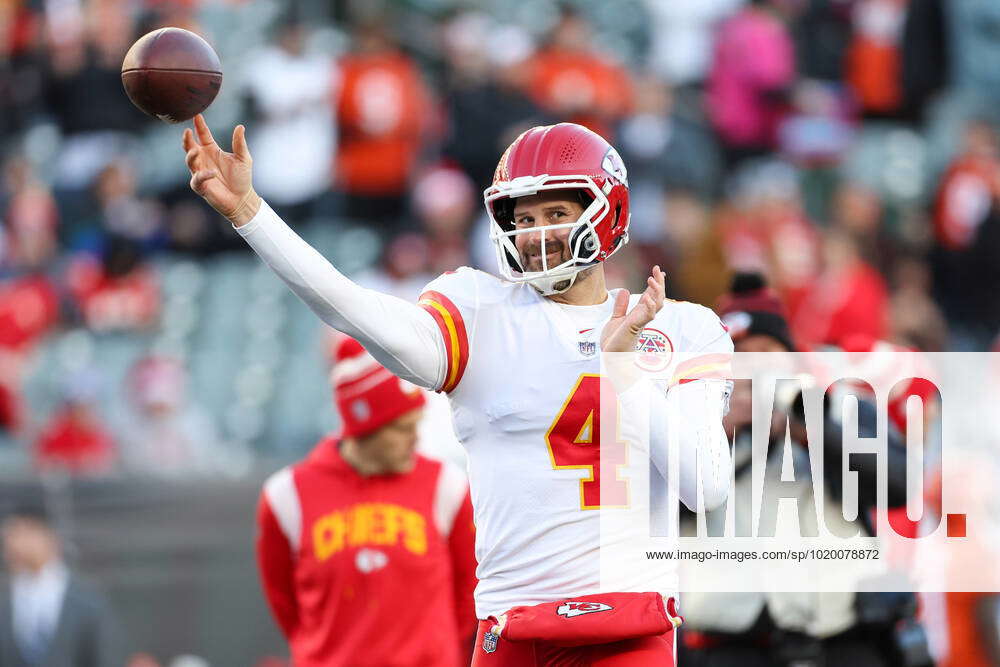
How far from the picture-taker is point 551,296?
4262mm

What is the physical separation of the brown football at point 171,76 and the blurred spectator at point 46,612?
4040mm

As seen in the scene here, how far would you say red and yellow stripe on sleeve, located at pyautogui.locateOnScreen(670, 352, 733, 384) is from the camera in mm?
4152

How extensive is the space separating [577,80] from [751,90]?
1245mm

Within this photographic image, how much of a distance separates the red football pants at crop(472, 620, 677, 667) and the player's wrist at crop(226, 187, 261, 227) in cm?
116

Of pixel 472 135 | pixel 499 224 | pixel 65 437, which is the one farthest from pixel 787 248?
pixel 499 224

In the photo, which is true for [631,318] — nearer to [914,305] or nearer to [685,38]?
[914,305]

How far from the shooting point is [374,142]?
11.7 metres

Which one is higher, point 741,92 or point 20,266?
point 741,92

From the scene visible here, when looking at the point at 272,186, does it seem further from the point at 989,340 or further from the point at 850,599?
the point at 850,599

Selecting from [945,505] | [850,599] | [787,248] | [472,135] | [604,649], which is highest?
[472,135]

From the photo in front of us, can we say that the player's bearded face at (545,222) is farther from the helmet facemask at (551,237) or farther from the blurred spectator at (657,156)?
the blurred spectator at (657,156)

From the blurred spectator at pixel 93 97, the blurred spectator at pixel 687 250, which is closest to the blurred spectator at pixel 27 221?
the blurred spectator at pixel 93 97

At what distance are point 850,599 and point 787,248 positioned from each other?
530cm

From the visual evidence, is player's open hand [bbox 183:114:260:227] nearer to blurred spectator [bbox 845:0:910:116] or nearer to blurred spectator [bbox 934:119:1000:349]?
blurred spectator [bbox 934:119:1000:349]
